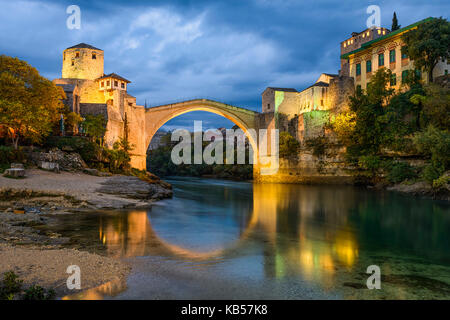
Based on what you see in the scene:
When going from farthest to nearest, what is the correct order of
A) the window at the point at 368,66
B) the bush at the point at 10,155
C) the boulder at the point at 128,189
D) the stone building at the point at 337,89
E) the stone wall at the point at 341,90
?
1. the stone wall at the point at 341,90
2. the window at the point at 368,66
3. the stone building at the point at 337,89
4. the bush at the point at 10,155
5. the boulder at the point at 128,189

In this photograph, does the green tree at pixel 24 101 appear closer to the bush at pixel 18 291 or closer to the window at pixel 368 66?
the bush at pixel 18 291

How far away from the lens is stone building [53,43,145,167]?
81.8 ft

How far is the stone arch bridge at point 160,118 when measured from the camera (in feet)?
92.5

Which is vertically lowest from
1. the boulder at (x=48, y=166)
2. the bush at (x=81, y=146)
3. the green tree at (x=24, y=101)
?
the boulder at (x=48, y=166)

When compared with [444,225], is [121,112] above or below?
above

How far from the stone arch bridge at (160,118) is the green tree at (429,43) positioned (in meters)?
17.3

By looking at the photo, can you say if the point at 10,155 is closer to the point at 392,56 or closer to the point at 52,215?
the point at 52,215

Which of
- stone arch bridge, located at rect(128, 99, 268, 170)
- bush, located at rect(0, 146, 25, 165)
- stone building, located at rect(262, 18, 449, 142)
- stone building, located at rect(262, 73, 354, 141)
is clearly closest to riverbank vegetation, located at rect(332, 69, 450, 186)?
stone building, located at rect(262, 18, 449, 142)

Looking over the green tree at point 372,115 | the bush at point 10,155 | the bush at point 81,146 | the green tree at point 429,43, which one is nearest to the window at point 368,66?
the green tree at point 372,115

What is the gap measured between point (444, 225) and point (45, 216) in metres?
13.6

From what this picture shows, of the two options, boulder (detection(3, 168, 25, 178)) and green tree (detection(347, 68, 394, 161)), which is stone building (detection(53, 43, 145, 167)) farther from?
green tree (detection(347, 68, 394, 161))
